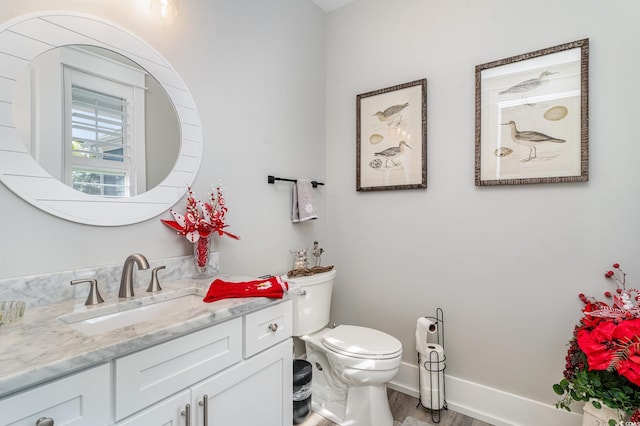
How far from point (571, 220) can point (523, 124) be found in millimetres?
566

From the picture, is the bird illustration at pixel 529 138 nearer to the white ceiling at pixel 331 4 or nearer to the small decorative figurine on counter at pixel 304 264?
the small decorative figurine on counter at pixel 304 264

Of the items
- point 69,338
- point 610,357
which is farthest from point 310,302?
point 610,357

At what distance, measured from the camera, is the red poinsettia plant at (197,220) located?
1444 millimetres

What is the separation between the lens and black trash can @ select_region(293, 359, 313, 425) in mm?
1739

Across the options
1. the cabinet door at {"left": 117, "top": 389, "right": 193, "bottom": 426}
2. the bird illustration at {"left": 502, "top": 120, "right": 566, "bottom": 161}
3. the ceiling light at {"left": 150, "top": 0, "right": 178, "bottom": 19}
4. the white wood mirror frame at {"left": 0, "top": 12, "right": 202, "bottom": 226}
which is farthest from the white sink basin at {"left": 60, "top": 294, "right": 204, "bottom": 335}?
the bird illustration at {"left": 502, "top": 120, "right": 566, "bottom": 161}

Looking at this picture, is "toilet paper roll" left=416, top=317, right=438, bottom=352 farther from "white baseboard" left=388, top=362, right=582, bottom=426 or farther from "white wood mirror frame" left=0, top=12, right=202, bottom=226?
"white wood mirror frame" left=0, top=12, right=202, bottom=226

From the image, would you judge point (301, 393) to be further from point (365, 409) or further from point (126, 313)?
point (126, 313)

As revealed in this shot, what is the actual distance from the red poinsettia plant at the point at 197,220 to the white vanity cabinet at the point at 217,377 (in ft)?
1.65

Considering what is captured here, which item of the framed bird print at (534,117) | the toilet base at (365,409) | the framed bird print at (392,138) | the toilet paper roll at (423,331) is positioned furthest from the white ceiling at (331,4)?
the toilet base at (365,409)

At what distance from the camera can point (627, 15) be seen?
148 cm

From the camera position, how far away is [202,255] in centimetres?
151

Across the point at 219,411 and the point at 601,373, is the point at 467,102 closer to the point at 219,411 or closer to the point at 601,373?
the point at 601,373

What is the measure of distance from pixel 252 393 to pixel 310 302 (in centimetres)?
77

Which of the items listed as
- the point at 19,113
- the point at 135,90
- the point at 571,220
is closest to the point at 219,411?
the point at 19,113
